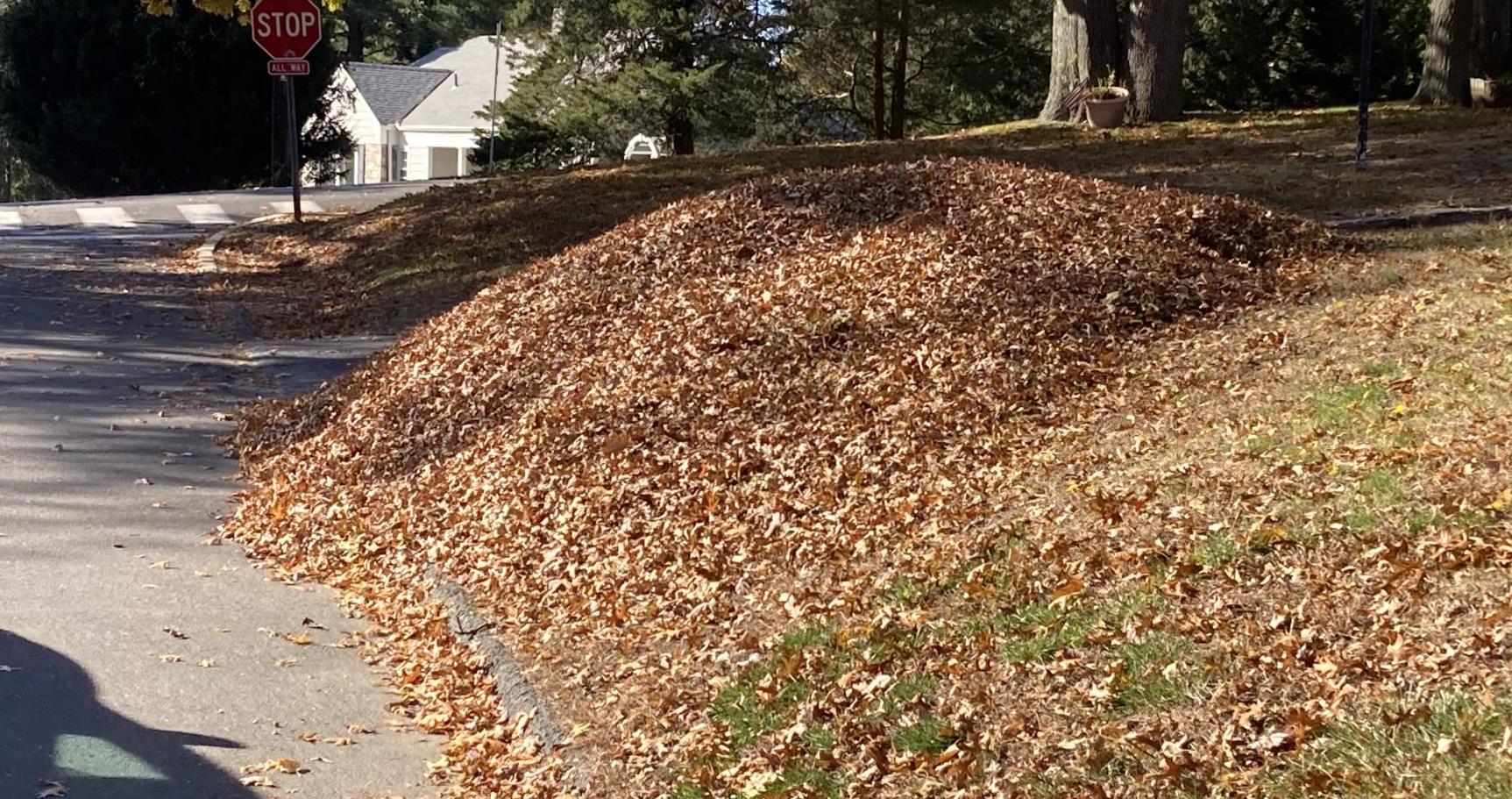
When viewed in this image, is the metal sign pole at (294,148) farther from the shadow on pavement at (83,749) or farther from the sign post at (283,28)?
the shadow on pavement at (83,749)

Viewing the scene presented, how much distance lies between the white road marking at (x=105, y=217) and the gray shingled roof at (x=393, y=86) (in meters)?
23.7

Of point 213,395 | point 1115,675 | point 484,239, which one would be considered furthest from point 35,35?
point 1115,675

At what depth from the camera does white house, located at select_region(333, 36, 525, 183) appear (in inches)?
1917

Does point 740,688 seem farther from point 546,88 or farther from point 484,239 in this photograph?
point 546,88

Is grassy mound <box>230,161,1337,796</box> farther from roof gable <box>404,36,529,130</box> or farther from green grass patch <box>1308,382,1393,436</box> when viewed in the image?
roof gable <box>404,36,529,130</box>

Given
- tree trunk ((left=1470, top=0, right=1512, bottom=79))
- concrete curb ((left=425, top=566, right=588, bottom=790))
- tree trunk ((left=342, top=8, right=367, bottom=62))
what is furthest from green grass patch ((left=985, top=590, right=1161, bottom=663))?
tree trunk ((left=342, top=8, right=367, bottom=62))

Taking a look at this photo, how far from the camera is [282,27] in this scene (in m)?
20.6

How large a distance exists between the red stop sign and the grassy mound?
28.2 feet

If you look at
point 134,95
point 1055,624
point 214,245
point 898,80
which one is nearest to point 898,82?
point 898,80

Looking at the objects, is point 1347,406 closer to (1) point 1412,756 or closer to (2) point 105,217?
(1) point 1412,756

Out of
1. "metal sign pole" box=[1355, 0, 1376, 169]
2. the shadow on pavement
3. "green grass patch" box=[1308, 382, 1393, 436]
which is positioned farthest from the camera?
"metal sign pole" box=[1355, 0, 1376, 169]

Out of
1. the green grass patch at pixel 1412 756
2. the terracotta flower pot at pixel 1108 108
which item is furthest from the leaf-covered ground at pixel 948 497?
the terracotta flower pot at pixel 1108 108

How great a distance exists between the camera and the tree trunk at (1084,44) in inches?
819

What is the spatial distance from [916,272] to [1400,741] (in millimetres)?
6562
